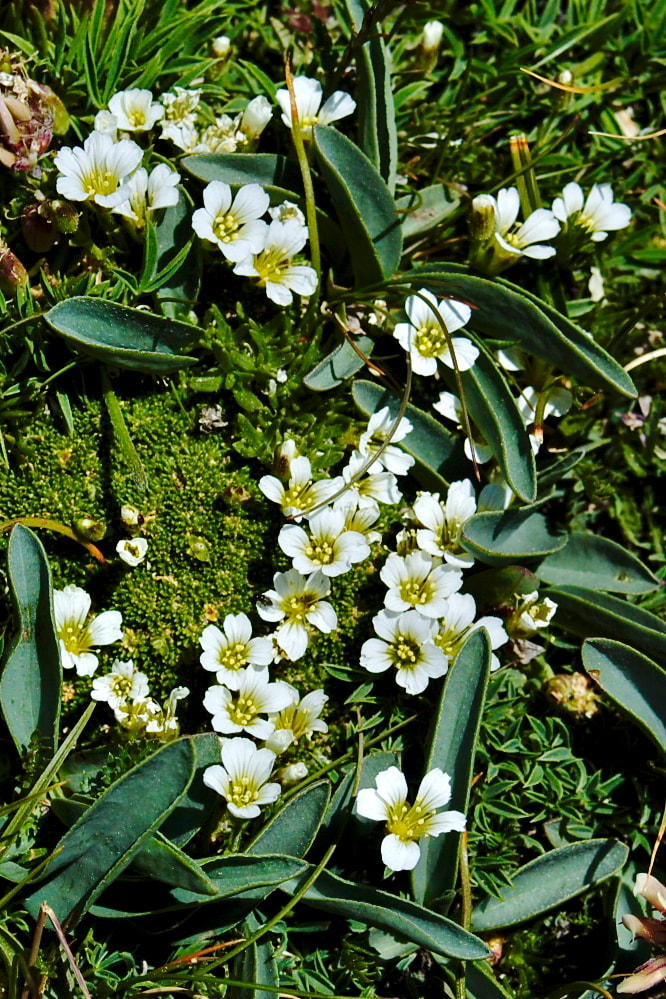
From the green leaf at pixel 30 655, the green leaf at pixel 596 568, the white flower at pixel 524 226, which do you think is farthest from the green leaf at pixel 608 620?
the green leaf at pixel 30 655

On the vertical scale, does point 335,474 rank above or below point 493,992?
above

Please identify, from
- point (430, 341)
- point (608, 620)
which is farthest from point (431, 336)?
point (608, 620)

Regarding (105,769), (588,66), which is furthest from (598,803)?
(588,66)

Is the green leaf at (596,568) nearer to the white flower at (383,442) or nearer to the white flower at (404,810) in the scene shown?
the white flower at (383,442)

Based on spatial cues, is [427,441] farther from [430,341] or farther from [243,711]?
[243,711]

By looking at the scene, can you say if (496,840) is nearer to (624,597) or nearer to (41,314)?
(624,597)

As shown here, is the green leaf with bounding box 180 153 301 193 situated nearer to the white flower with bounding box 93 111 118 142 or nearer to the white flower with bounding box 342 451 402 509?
the white flower with bounding box 93 111 118 142
